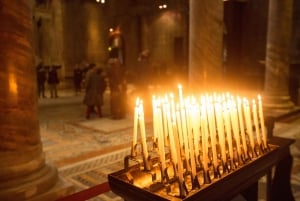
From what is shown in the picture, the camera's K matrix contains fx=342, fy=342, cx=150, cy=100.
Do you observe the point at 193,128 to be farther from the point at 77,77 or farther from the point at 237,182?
the point at 77,77

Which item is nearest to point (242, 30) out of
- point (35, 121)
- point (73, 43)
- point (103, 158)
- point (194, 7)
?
point (73, 43)

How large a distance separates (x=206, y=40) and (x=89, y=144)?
306cm

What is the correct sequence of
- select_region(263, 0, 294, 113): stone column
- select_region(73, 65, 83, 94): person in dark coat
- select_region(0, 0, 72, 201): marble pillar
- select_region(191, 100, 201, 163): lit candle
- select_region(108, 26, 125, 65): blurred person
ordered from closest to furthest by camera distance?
select_region(191, 100, 201, 163): lit candle, select_region(0, 0, 72, 201): marble pillar, select_region(263, 0, 294, 113): stone column, select_region(73, 65, 83, 94): person in dark coat, select_region(108, 26, 125, 65): blurred person

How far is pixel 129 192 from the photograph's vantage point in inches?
84.4

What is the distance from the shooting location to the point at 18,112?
3.28 m

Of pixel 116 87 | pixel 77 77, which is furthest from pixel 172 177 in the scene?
pixel 77 77

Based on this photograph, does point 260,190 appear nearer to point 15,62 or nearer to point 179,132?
point 179,132

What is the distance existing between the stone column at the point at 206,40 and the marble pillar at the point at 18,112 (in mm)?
3568

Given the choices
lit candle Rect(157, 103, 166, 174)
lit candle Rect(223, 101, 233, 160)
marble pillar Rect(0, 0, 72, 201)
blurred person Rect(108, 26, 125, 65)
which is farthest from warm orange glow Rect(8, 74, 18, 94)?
blurred person Rect(108, 26, 125, 65)

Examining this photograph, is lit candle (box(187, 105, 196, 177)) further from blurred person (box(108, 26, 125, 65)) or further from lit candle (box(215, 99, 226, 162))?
blurred person (box(108, 26, 125, 65))

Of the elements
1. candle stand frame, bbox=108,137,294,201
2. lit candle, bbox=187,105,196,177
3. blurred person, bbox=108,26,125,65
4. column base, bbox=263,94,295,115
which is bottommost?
column base, bbox=263,94,295,115

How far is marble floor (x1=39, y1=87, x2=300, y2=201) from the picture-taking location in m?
4.97

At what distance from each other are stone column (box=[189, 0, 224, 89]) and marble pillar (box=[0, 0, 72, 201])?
3568 mm

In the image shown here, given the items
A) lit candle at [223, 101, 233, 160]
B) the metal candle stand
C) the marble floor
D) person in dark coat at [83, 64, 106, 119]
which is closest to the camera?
the metal candle stand
